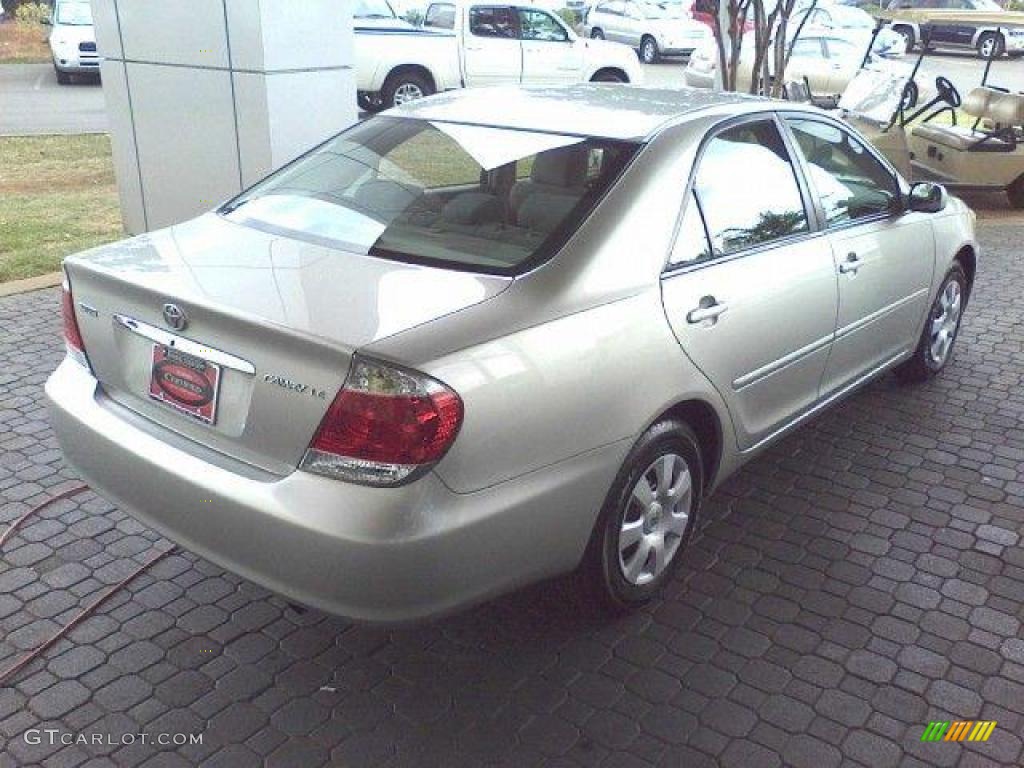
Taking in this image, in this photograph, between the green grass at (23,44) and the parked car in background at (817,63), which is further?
the green grass at (23,44)

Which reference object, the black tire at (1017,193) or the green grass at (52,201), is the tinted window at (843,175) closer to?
the green grass at (52,201)

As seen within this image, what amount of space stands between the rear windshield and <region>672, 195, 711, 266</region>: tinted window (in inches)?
10.8

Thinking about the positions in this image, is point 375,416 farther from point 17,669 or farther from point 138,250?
point 17,669

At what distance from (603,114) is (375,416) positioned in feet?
5.47

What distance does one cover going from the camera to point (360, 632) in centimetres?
311

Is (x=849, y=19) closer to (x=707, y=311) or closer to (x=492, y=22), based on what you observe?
(x=492, y=22)

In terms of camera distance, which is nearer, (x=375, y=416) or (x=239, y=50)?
(x=375, y=416)

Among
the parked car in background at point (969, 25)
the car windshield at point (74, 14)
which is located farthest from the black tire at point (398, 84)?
the car windshield at point (74, 14)

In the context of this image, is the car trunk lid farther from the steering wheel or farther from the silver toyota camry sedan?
the steering wheel

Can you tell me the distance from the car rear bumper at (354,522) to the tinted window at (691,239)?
2.25 ft

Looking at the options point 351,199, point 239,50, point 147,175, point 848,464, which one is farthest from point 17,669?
point 147,175

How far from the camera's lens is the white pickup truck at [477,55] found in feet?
47.9

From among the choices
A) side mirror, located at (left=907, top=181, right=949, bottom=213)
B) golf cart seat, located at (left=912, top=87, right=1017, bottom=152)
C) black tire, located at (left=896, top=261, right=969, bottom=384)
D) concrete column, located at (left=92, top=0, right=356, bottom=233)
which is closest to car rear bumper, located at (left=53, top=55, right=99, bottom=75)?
concrete column, located at (left=92, top=0, right=356, bottom=233)

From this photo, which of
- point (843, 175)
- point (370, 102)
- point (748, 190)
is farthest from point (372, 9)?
point (748, 190)
